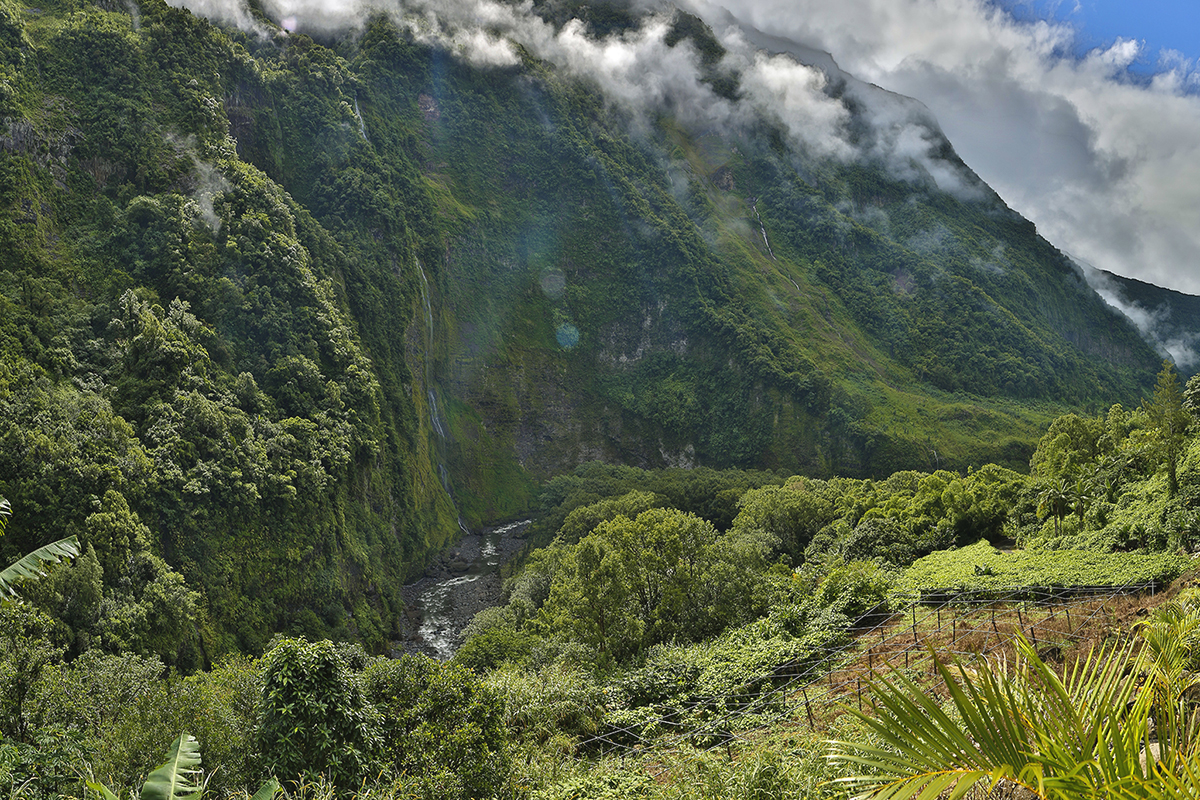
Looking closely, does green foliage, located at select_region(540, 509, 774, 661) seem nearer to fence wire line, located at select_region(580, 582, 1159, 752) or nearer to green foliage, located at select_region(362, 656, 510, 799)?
fence wire line, located at select_region(580, 582, 1159, 752)

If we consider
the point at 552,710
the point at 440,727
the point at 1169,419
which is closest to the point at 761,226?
the point at 1169,419

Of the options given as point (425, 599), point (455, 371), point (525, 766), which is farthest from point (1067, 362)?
point (525, 766)

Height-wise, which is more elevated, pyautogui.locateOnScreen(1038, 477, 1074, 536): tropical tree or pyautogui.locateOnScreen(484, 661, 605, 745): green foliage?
pyautogui.locateOnScreen(1038, 477, 1074, 536): tropical tree

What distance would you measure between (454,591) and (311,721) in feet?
185

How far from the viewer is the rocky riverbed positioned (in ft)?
194

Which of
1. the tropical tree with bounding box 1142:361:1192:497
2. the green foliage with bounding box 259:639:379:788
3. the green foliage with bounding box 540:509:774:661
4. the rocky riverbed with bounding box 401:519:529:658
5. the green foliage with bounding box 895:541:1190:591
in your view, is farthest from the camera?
the rocky riverbed with bounding box 401:519:529:658

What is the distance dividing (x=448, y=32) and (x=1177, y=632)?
543 ft

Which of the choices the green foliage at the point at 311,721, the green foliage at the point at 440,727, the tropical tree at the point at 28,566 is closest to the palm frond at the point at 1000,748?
the tropical tree at the point at 28,566

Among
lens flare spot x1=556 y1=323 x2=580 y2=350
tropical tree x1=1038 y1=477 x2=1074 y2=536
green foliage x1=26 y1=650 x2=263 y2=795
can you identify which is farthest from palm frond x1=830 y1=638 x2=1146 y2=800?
lens flare spot x1=556 y1=323 x2=580 y2=350

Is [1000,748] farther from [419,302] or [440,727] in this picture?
[419,302]

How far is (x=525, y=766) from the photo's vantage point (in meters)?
17.9

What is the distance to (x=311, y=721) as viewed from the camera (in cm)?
1603

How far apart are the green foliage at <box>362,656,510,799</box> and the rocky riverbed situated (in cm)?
3232

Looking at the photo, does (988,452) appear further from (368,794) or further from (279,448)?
(368,794)
